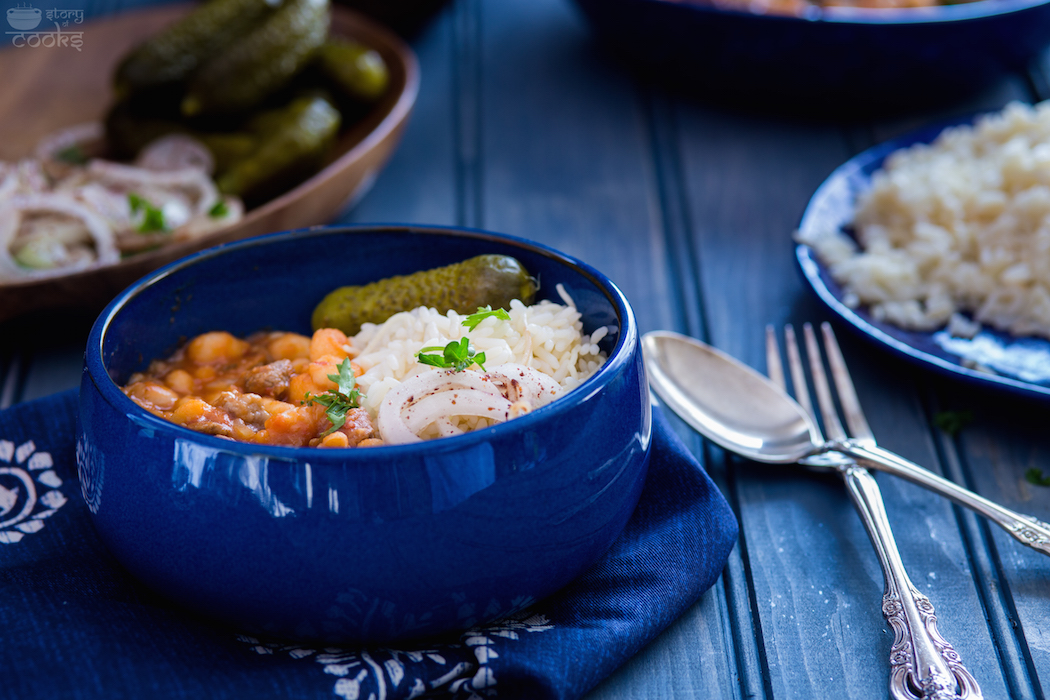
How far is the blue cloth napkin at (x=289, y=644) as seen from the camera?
128 cm

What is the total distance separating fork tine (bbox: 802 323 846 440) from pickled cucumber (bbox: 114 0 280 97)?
1871 mm

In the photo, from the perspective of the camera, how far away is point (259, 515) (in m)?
1.24

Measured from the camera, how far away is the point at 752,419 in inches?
74.1

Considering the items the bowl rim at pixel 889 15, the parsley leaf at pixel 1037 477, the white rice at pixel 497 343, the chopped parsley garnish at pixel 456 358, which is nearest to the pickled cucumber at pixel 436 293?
the white rice at pixel 497 343

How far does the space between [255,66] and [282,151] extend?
335mm

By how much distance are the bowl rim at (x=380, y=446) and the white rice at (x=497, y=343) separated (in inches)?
3.5

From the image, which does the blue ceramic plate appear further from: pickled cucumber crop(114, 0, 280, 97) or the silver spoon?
pickled cucumber crop(114, 0, 280, 97)

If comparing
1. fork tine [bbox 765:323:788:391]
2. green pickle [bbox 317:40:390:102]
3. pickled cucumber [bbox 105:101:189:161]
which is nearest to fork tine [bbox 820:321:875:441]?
fork tine [bbox 765:323:788:391]

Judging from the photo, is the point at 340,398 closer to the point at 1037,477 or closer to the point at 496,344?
the point at 496,344

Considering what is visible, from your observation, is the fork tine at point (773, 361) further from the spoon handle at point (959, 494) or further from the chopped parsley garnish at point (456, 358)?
the chopped parsley garnish at point (456, 358)

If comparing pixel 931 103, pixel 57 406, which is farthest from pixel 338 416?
pixel 931 103

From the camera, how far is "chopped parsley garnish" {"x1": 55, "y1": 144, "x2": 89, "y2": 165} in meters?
2.82

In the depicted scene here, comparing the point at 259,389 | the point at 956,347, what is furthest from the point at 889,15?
the point at 259,389

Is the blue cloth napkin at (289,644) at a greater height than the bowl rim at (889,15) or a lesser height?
lesser
